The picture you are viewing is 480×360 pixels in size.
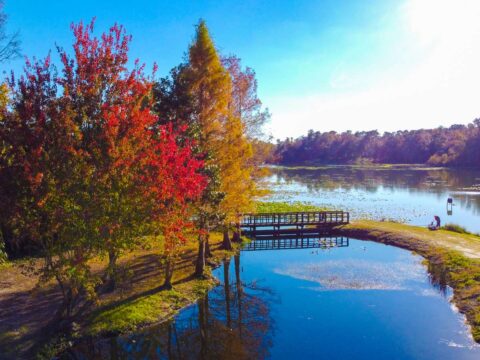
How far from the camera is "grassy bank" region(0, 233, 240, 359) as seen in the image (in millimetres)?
14422

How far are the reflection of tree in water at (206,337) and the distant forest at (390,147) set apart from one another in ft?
362

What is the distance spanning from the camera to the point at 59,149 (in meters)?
12.5

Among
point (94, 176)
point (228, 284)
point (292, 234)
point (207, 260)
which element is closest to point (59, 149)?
point (94, 176)

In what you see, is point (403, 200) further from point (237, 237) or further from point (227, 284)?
point (227, 284)

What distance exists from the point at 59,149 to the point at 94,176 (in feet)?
4.53

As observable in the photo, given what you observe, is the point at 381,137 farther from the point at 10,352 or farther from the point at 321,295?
the point at 10,352

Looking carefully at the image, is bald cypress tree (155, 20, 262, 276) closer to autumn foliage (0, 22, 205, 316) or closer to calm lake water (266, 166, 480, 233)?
autumn foliage (0, 22, 205, 316)

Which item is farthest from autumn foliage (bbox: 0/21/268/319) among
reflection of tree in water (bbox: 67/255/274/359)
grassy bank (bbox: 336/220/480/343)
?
grassy bank (bbox: 336/220/480/343)

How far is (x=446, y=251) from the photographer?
2641 cm

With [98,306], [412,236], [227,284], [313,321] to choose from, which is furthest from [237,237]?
[98,306]

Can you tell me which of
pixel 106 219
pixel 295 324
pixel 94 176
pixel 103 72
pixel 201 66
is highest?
pixel 201 66

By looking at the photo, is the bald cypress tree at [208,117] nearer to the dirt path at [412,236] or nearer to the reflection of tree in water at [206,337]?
the reflection of tree in water at [206,337]

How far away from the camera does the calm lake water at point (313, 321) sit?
14430mm

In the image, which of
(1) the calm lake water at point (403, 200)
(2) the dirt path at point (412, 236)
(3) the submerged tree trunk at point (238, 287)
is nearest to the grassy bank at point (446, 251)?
(2) the dirt path at point (412, 236)
